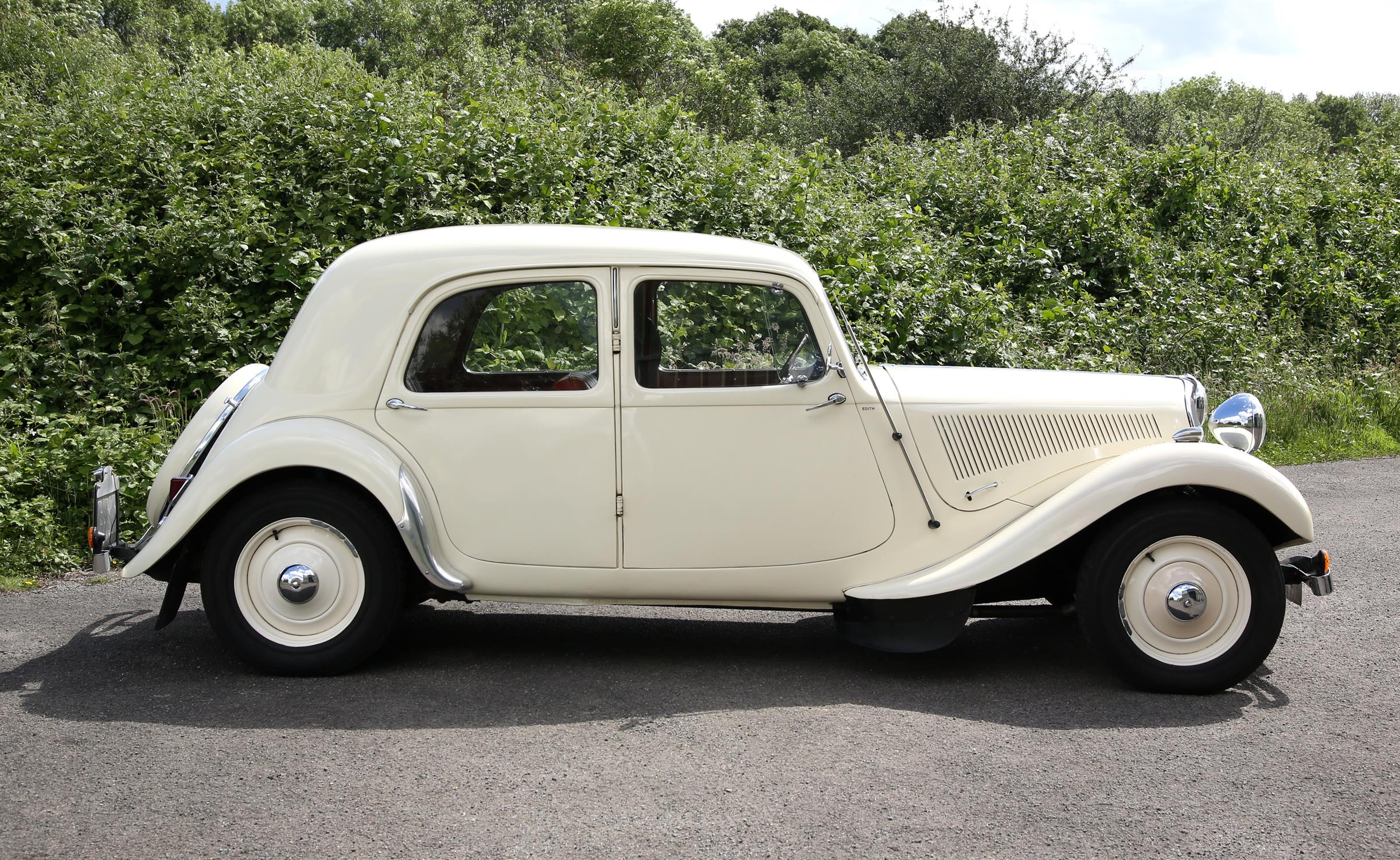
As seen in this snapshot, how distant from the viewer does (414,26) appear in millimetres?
46094

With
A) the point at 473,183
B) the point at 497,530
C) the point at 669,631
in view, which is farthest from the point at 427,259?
the point at 473,183

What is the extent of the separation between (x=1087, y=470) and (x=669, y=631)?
2.03m

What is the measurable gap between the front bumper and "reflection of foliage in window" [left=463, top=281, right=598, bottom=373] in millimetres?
2900

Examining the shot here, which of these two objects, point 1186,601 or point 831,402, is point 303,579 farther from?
point 1186,601

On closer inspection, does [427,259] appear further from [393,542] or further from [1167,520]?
[1167,520]

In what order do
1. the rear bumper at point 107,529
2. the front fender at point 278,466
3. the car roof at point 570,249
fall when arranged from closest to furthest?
the front fender at point 278,466 → the car roof at point 570,249 → the rear bumper at point 107,529

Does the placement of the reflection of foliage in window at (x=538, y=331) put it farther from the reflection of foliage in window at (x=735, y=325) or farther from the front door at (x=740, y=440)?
the reflection of foliage in window at (x=735, y=325)

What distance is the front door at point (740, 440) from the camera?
426 centimetres

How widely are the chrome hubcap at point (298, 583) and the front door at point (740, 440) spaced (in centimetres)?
Result: 126

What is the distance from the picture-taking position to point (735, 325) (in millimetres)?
4340

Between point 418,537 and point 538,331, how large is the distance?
1.00 meters

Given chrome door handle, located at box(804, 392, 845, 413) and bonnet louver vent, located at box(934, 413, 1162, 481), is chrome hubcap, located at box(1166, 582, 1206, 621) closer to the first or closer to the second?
bonnet louver vent, located at box(934, 413, 1162, 481)

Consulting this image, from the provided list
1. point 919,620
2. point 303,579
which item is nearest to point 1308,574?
point 919,620

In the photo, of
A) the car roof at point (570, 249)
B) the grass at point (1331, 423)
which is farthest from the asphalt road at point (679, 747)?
the grass at point (1331, 423)
